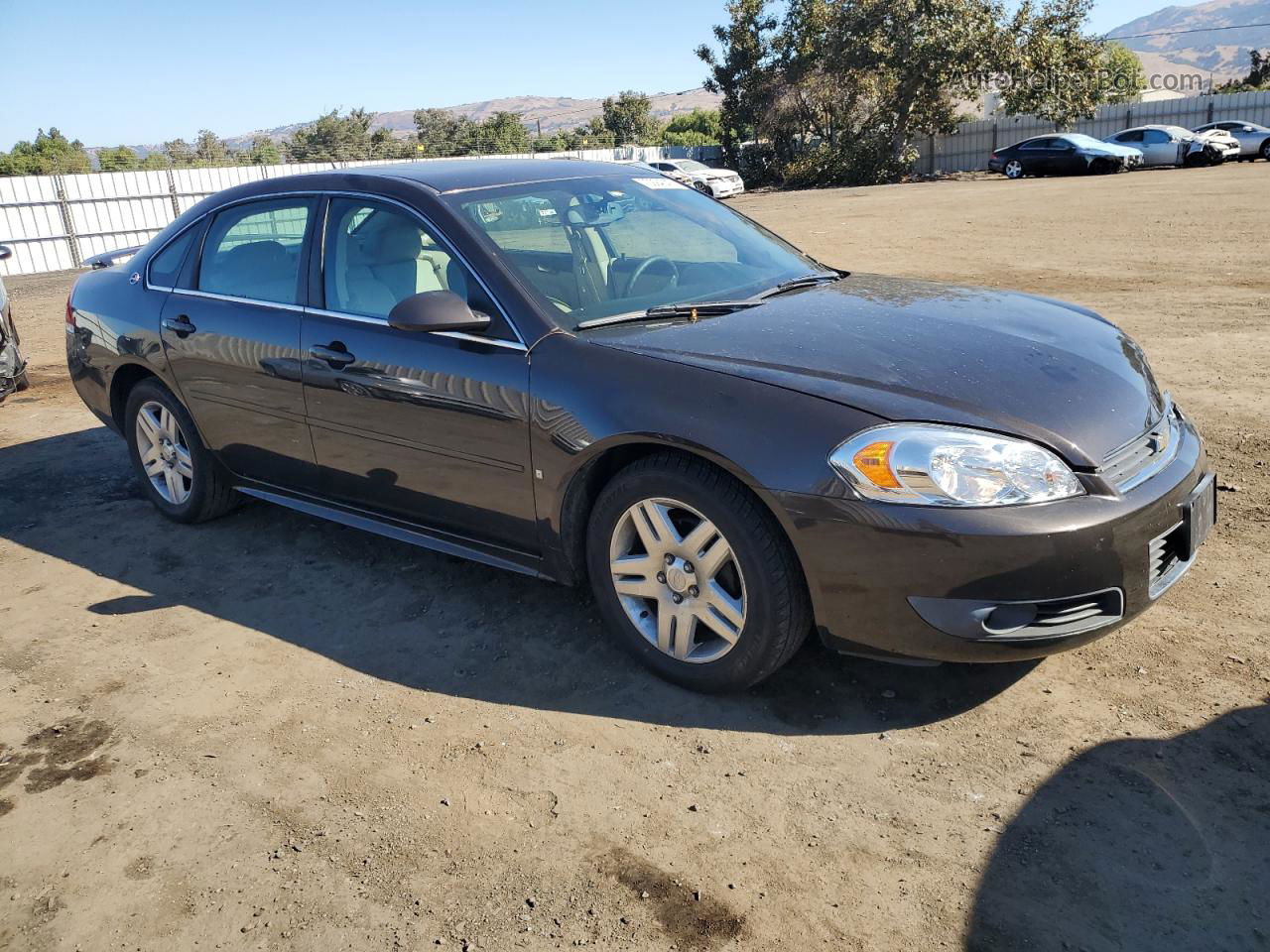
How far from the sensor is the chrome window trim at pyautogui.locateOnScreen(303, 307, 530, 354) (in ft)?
11.8

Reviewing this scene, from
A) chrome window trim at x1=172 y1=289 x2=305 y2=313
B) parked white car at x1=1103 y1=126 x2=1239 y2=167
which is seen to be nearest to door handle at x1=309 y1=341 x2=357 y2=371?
chrome window trim at x1=172 y1=289 x2=305 y2=313

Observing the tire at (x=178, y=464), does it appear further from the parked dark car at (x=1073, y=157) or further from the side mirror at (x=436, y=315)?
the parked dark car at (x=1073, y=157)

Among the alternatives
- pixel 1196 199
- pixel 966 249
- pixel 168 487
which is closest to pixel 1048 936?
pixel 168 487

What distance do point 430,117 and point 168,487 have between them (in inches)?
2615

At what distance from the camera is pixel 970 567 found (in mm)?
2799

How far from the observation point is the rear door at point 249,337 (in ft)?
14.4

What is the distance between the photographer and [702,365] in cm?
323

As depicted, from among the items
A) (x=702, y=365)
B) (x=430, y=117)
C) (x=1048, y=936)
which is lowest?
(x=1048, y=936)

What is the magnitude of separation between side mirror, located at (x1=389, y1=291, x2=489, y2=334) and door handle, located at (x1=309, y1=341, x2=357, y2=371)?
0.51 metres

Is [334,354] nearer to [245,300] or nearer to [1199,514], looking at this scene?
[245,300]

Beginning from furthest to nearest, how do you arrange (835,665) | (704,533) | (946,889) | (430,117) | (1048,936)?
(430,117)
(835,665)
(704,533)
(946,889)
(1048,936)

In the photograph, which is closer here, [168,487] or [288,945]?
[288,945]

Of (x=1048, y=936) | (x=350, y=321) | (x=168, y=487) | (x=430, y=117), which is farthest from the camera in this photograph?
(x=430, y=117)

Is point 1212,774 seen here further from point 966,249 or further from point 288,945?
point 966,249
